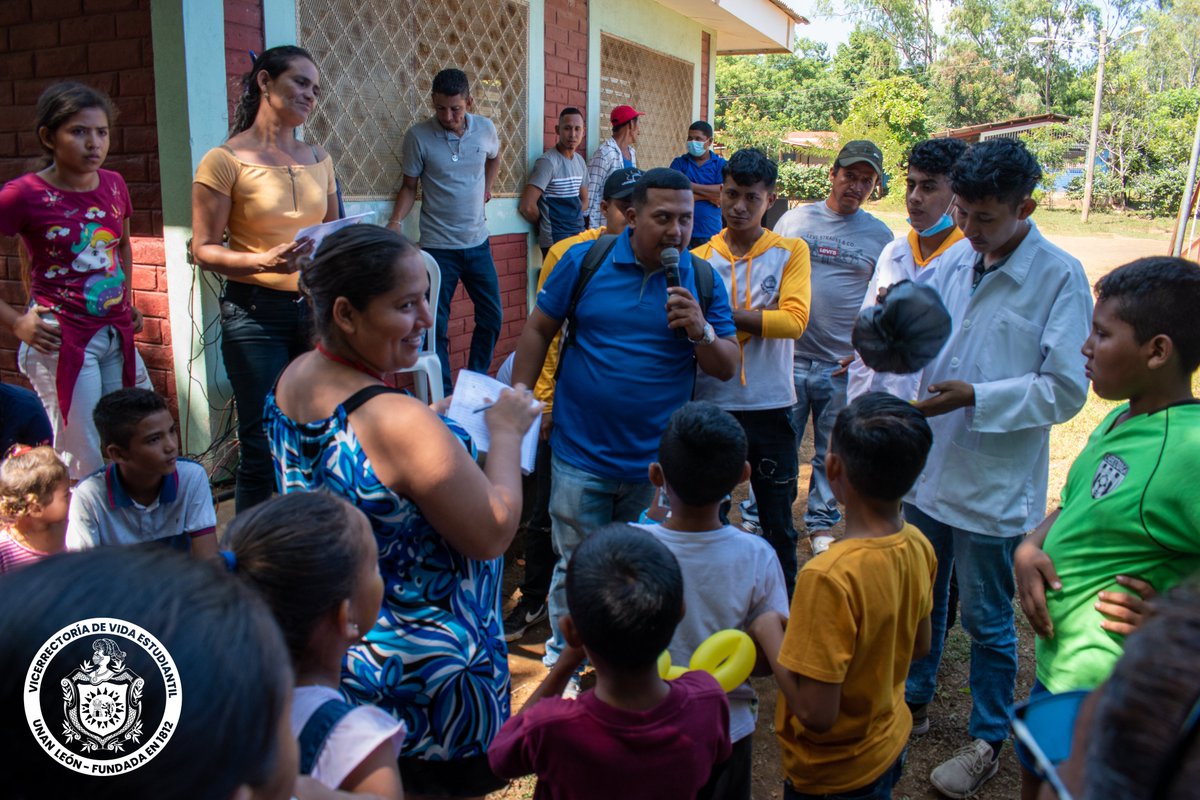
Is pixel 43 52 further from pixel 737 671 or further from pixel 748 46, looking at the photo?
pixel 748 46

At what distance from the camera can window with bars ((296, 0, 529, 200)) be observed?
207 inches

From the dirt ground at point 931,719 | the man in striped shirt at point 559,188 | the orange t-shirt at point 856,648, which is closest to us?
the orange t-shirt at point 856,648

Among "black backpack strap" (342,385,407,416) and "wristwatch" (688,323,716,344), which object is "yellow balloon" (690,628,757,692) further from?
"wristwatch" (688,323,716,344)

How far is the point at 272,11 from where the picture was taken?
15.1ft

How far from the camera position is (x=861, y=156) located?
446 centimetres

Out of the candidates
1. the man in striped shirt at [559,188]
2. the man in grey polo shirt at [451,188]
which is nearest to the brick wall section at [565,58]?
the man in striped shirt at [559,188]

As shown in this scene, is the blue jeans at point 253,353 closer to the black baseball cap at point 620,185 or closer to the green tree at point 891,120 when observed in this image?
the black baseball cap at point 620,185

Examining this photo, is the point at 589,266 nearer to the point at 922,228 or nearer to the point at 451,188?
the point at 922,228

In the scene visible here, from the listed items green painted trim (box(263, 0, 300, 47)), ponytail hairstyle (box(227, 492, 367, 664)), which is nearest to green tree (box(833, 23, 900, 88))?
green painted trim (box(263, 0, 300, 47))

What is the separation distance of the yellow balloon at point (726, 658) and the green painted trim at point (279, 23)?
4185mm

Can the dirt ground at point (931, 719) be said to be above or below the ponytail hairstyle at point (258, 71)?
below

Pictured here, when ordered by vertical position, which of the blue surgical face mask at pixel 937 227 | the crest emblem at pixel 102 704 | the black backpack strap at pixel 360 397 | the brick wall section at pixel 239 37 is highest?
the brick wall section at pixel 239 37

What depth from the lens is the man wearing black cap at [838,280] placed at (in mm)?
4492

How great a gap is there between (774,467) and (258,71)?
2.74 meters
